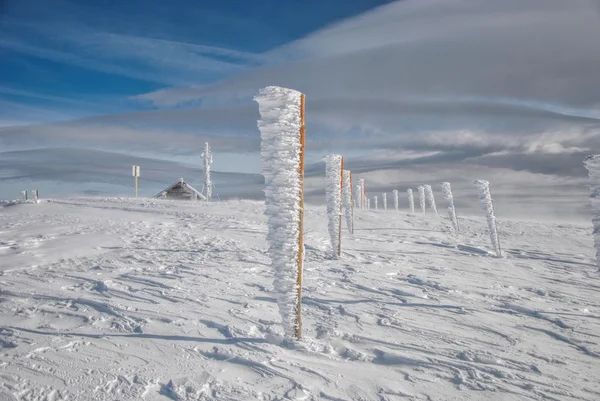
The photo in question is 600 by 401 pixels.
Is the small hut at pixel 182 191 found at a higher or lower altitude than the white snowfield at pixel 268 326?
higher

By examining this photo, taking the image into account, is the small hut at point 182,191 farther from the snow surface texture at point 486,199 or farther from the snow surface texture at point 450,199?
the snow surface texture at point 486,199

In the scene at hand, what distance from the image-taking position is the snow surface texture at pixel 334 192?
12.5 m

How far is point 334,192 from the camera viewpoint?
12.6 m

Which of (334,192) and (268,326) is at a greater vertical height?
(334,192)

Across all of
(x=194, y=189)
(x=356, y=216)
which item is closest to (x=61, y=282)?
(x=356, y=216)

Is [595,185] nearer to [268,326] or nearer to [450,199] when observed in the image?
[268,326]

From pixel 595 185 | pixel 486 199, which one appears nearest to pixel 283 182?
pixel 595 185

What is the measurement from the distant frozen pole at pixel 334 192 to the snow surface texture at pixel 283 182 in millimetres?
6829

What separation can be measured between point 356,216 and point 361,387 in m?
21.7

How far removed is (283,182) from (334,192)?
705 centimetres

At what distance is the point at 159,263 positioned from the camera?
10.2 metres

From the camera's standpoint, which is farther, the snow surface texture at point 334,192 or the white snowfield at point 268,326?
the snow surface texture at point 334,192

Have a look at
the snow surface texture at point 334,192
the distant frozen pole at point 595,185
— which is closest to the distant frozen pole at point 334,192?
the snow surface texture at point 334,192

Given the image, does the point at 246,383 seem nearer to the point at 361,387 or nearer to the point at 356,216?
the point at 361,387
